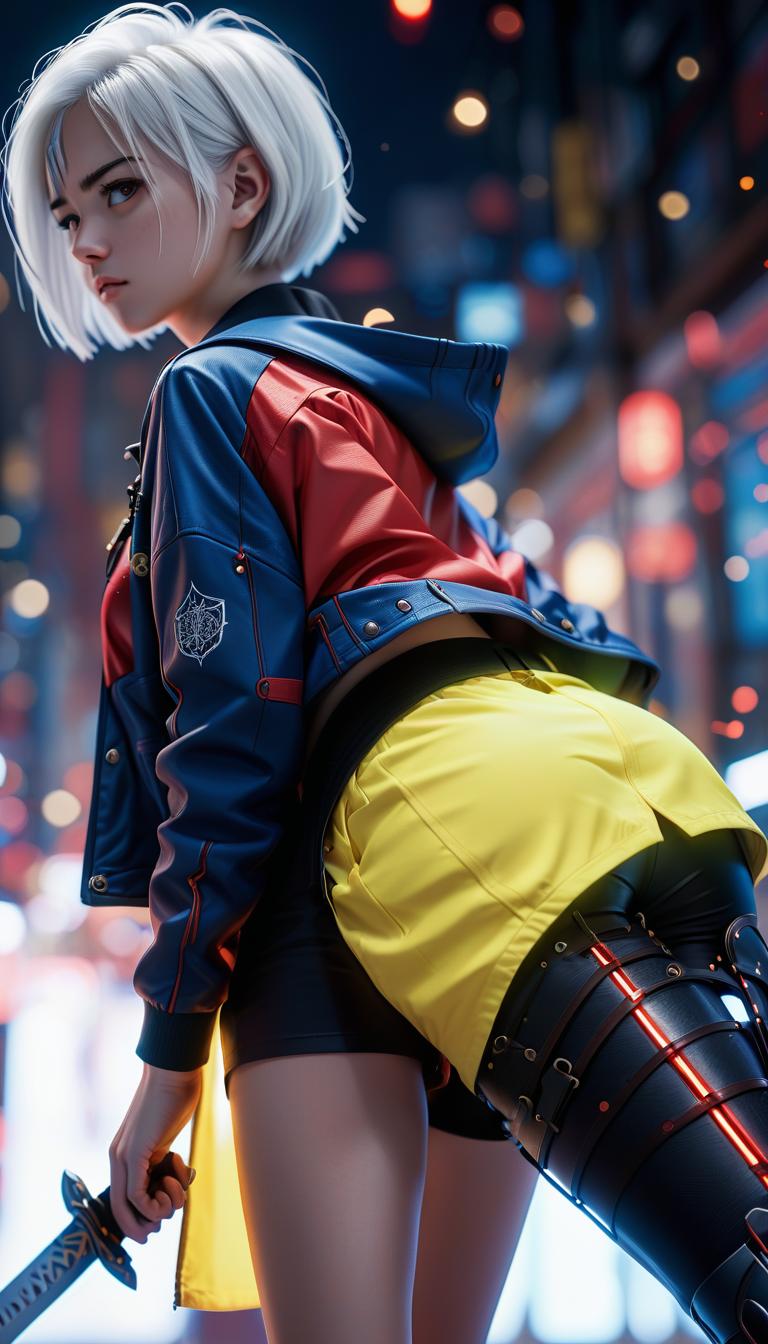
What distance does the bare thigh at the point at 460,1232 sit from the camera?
0.99 metres

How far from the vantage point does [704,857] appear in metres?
0.79

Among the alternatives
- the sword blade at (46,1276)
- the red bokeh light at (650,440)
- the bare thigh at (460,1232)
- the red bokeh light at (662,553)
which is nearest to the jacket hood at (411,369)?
the bare thigh at (460,1232)

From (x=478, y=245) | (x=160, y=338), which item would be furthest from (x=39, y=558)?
(x=478, y=245)

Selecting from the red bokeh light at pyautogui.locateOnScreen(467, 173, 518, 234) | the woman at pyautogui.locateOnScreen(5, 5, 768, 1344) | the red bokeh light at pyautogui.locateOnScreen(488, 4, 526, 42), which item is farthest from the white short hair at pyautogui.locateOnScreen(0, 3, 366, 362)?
the red bokeh light at pyautogui.locateOnScreen(467, 173, 518, 234)

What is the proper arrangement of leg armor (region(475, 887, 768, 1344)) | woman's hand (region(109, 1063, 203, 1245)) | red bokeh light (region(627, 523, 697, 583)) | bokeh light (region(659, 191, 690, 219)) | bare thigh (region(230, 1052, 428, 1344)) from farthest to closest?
red bokeh light (region(627, 523, 697, 583)), bokeh light (region(659, 191, 690, 219)), woman's hand (region(109, 1063, 203, 1245)), bare thigh (region(230, 1052, 428, 1344)), leg armor (region(475, 887, 768, 1344))

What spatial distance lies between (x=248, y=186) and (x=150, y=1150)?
793 mm

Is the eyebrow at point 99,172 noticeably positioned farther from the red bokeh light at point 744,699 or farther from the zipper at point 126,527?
the red bokeh light at point 744,699

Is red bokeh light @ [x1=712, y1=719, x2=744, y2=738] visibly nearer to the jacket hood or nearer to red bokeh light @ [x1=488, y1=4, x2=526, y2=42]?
the jacket hood

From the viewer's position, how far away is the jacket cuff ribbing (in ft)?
2.79

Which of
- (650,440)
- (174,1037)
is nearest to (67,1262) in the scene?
(174,1037)

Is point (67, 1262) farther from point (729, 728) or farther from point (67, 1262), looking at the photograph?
point (729, 728)

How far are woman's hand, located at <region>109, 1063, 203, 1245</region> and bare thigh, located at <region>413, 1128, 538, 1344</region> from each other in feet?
0.69

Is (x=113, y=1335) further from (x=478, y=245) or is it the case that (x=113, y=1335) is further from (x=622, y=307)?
(x=622, y=307)

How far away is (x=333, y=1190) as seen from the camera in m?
0.77
